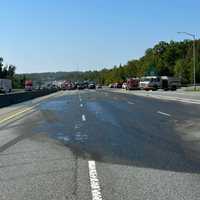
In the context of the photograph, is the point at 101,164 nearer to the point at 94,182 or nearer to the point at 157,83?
the point at 94,182

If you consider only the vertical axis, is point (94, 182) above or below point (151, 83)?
above

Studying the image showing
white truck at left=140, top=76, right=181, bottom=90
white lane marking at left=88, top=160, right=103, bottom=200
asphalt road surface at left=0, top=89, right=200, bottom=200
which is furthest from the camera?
white truck at left=140, top=76, right=181, bottom=90

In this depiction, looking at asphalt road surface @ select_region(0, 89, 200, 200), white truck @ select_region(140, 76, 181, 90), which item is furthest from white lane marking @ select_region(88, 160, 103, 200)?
white truck @ select_region(140, 76, 181, 90)

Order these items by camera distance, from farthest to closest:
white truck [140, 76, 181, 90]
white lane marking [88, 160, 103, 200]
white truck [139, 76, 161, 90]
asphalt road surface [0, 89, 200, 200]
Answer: white truck [140, 76, 181, 90] < white truck [139, 76, 161, 90] < asphalt road surface [0, 89, 200, 200] < white lane marking [88, 160, 103, 200]

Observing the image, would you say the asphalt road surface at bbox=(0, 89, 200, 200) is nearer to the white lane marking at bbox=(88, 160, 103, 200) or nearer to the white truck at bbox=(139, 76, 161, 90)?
the white lane marking at bbox=(88, 160, 103, 200)

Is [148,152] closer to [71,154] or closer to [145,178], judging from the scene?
[71,154]

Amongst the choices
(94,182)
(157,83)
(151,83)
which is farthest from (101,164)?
(157,83)

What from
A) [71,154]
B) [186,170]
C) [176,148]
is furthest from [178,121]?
[186,170]

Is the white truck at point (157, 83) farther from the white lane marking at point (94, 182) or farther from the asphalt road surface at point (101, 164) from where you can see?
the white lane marking at point (94, 182)

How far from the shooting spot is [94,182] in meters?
8.90

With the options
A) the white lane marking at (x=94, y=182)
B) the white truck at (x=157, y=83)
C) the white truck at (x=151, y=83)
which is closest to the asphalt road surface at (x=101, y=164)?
the white lane marking at (x=94, y=182)

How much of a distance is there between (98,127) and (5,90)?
82.9 m

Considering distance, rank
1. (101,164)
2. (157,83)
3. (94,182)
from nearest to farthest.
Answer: (94,182) < (101,164) < (157,83)

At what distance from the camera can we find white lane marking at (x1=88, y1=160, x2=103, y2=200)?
25.9ft
